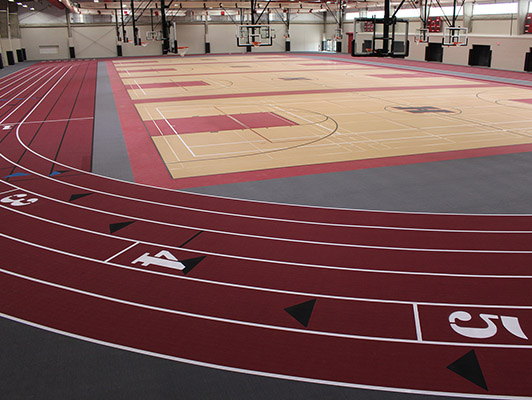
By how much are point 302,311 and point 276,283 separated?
1.81ft

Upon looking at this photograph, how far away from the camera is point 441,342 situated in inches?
160

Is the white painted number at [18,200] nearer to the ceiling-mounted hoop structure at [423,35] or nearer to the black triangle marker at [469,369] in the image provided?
the black triangle marker at [469,369]

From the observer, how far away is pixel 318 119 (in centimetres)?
1385

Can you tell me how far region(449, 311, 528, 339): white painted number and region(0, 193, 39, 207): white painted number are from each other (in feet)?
20.4

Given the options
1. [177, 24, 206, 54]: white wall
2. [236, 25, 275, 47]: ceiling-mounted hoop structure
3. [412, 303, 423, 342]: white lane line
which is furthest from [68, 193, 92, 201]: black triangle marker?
[177, 24, 206, 54]: white wall

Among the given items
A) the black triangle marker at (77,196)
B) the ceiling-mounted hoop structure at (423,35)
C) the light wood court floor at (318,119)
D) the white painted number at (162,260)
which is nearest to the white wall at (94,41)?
the light wood court floor at (318,119)

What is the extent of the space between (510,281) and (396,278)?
3.79ft

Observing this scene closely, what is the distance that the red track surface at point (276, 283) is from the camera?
3.92 meters

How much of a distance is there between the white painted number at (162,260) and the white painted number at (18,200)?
2935 mm

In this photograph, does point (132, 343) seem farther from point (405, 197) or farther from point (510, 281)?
point (405, 197)

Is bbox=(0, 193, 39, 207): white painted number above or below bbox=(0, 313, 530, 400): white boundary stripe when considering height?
above

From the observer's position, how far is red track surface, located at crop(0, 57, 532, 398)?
3.92 metres

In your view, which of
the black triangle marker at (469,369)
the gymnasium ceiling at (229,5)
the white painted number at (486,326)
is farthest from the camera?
the gymnasium ceiling at (229,5)

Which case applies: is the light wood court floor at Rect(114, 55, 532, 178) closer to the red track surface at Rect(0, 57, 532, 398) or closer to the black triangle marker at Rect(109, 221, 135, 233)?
the black triangle marker at Rect(109, 221, 135, 233)
